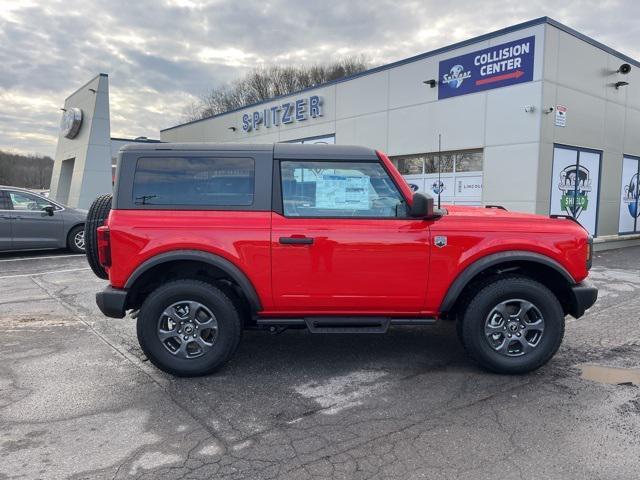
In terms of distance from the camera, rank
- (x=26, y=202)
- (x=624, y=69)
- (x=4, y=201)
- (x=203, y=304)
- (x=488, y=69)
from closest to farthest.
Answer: (x=203, y=304) → (x=4, y=201) → (x=26, y=202) → (x=488, y=69) → (x=624, y=69)

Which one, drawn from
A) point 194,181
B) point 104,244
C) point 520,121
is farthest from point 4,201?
point 520,121

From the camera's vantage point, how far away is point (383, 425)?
10.5ft

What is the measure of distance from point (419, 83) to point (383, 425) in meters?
12.5

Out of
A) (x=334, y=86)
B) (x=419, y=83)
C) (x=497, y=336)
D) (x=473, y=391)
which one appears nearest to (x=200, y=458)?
(x=473, y=391)

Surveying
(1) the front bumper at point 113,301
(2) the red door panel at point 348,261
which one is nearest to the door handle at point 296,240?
(2) the red door panel at point 348,261

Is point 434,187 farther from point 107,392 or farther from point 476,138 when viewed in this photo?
point 107,392

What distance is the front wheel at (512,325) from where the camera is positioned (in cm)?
393

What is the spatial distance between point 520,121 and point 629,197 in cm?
570

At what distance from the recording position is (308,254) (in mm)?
3838

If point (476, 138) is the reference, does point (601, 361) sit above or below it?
below

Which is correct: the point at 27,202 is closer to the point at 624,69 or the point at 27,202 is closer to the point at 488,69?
the point at 488,69

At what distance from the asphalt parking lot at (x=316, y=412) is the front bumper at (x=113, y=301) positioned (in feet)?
1.92

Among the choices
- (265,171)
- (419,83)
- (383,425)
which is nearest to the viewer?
(383,425)

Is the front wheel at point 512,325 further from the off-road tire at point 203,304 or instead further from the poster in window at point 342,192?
the off-road tire at point 203,304
